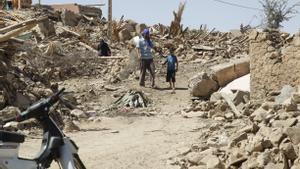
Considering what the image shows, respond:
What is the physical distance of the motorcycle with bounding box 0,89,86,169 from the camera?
4070mm

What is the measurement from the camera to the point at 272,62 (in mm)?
10047

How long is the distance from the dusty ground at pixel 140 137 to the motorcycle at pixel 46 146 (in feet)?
8.74

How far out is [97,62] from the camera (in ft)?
62.9

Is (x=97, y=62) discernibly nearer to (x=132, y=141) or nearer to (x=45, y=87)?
(x=45, y=87)

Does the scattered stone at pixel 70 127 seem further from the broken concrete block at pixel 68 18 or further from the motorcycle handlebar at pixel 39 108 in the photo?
→ the broken concrete block at pixel 68 18

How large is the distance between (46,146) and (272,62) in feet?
21.6

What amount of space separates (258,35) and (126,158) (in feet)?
13.8

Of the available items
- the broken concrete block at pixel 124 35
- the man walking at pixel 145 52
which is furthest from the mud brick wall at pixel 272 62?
the broken concrete block at pixel 124 35

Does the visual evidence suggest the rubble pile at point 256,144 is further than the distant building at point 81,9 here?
No

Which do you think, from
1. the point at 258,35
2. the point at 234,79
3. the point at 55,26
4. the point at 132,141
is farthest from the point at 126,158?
the point at 55,26

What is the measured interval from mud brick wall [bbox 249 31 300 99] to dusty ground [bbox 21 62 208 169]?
4.33 ft

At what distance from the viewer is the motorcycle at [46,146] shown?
4070mm

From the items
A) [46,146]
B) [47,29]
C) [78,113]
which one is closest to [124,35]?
[47,29]

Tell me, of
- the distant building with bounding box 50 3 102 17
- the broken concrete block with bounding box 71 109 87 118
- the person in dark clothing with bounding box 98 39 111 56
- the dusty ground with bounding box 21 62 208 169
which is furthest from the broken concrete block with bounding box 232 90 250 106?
the distant building with bounding box 50 3 102 17
